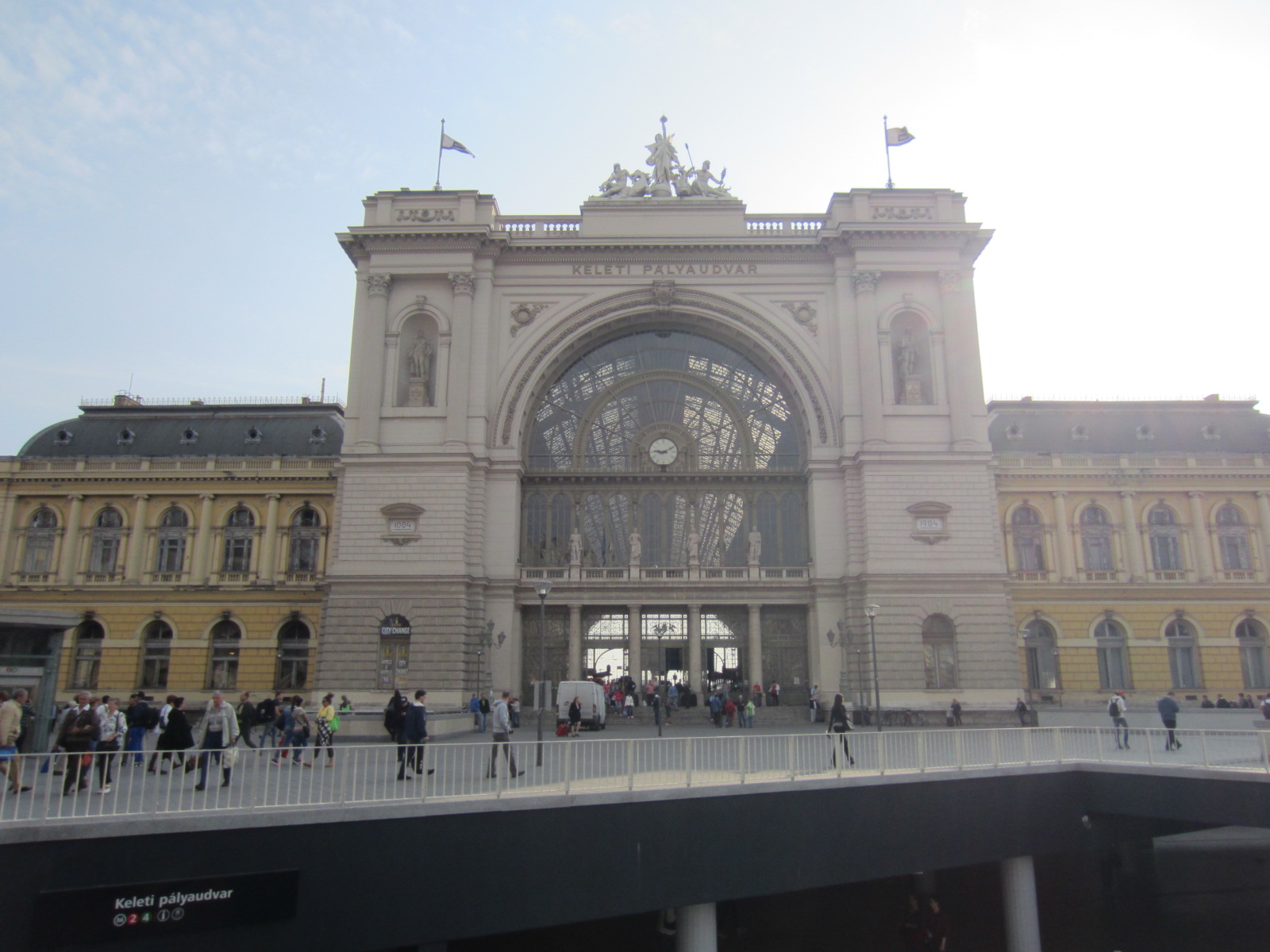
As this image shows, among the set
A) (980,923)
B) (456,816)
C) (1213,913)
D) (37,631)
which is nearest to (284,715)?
(37,631)

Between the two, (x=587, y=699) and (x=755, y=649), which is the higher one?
(x=755, y=649)

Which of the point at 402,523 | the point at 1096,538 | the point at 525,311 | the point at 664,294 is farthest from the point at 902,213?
the point at 402,523

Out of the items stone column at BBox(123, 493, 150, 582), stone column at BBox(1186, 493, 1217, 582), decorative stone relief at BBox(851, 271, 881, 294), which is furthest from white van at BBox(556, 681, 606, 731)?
stone column at BBox(1186, 493, 1217, 582)

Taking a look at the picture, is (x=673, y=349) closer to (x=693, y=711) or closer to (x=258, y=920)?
(x=693, y=711)

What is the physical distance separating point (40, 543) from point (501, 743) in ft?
143

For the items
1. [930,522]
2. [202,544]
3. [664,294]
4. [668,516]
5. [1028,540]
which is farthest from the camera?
[1028,540]

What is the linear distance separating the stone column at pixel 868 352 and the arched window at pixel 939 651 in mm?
8419

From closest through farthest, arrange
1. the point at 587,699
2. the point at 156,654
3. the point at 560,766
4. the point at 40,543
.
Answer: the point at 560,766 < the point at 587,699 < the point at 156,654 < the point at 40,543

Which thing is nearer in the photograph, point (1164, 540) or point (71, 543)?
point (71, 543)

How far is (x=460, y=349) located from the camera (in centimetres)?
4344

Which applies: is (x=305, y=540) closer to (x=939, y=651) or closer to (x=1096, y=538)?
(x=939, y=651)

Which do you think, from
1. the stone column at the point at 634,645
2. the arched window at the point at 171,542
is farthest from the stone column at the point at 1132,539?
the arched window at the point at 171,542

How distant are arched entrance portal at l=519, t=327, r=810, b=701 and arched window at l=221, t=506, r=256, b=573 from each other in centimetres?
1592

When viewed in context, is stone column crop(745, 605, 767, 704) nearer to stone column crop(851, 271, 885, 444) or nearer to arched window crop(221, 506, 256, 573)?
stone column crop(851, 271, 885, 444)
